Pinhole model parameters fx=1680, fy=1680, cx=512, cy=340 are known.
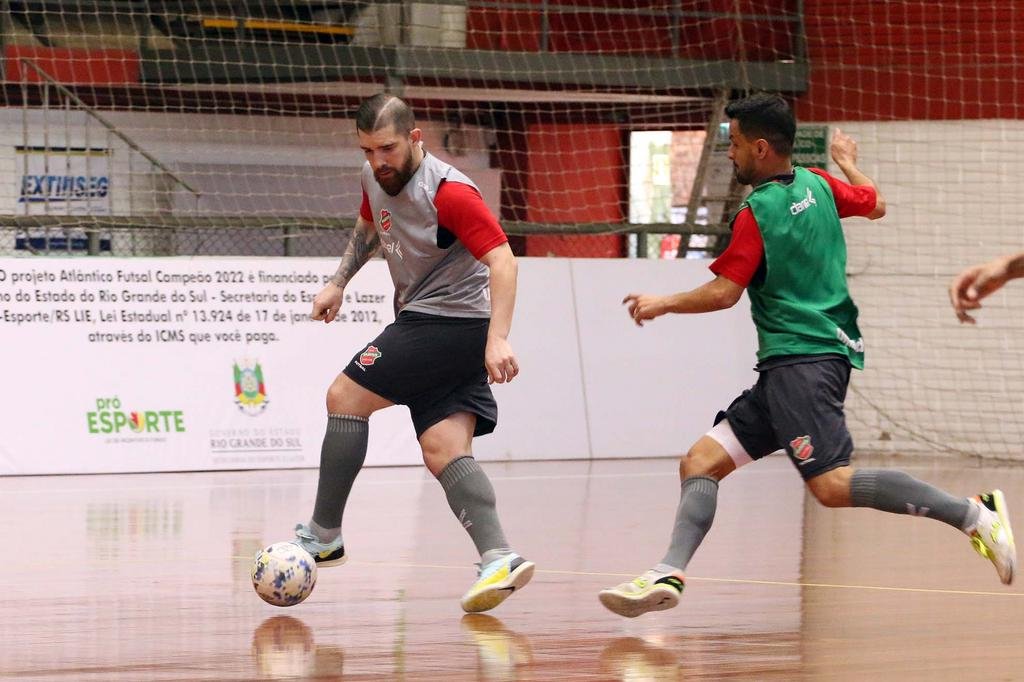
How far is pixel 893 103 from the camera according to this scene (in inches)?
591

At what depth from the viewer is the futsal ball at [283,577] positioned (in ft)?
18.5

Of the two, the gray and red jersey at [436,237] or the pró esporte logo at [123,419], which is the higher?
the gray and red jersey at [436,237]

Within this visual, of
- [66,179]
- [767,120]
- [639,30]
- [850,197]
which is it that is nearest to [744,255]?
[767,120]

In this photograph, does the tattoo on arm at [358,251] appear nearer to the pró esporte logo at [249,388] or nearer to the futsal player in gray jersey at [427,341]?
the futsal player in gray jersey at [427,341]

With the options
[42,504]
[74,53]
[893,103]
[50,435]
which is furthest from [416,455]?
[74,53]

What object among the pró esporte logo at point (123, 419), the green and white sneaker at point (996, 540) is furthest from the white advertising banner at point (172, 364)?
the green and white sneaker at point (996, 540)

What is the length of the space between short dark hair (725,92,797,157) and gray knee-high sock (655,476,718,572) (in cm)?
115

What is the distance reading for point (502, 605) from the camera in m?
6.02

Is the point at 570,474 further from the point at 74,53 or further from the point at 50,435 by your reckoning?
the point at 74,53

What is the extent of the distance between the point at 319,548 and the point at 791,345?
70.6 inches

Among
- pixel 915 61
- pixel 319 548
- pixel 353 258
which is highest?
pixel 915 61

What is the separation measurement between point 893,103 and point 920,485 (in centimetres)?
1000

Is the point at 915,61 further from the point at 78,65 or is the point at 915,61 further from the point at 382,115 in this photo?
the point at 382,115

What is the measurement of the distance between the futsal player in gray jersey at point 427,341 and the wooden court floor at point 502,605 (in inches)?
13.7
